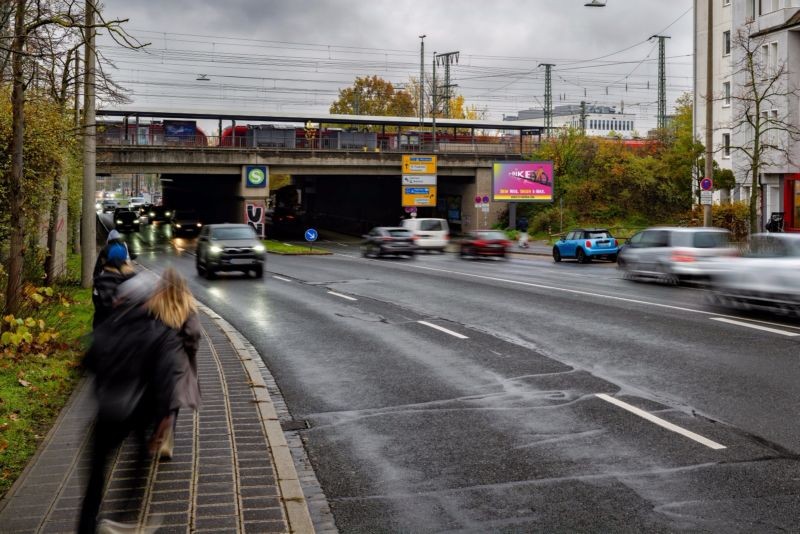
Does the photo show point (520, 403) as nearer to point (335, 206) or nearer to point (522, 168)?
point (522, 168)

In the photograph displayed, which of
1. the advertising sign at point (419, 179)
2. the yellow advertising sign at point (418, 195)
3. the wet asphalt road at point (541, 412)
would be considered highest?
the advertising sign at point (419, 179)

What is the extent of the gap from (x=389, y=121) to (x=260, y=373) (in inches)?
2499

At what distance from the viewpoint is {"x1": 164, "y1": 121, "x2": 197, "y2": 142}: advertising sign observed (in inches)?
2494

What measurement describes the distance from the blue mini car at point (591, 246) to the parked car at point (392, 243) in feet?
24.7

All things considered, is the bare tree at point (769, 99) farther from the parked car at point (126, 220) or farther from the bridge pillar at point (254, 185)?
the parked car at point (126, 220)

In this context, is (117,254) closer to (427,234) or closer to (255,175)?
(427,234)

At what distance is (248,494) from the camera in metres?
6.36

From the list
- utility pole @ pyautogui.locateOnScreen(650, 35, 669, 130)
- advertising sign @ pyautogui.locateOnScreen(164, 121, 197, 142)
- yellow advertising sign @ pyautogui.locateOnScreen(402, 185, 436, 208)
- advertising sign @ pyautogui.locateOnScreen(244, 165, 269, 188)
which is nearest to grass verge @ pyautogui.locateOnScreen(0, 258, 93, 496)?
advertising sign @ pyautogui.locateOnScreen(164, 121, 197, 142)

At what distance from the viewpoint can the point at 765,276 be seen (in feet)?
56.6

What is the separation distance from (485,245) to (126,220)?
4302 centimetres

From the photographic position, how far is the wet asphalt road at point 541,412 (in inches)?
246

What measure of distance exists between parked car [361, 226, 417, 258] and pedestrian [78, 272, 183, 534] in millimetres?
38197

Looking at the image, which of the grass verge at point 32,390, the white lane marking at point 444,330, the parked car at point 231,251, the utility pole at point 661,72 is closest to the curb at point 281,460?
the grass verge at point 32,390

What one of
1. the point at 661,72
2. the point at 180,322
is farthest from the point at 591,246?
the point at 661,72
